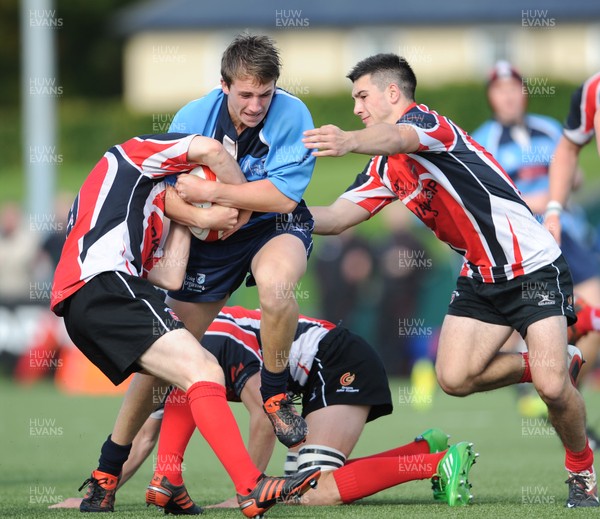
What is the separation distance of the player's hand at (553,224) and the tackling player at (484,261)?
2.59ft

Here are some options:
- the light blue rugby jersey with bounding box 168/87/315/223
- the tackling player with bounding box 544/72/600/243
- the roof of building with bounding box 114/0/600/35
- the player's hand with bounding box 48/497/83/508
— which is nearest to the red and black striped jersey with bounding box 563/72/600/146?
the tackling player with bounding box 544/72/600/243

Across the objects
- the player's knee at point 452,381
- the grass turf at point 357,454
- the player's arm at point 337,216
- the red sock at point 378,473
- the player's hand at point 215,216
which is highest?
the player's hand at point 215,216

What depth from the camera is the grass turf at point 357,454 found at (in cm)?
572

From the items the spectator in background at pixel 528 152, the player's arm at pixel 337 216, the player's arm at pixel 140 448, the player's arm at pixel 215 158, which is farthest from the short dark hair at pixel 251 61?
the spectator in background at pixel 528 152

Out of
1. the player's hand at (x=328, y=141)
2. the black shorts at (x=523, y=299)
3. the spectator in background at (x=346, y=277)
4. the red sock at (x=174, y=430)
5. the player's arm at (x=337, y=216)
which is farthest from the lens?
the spectator in background at (x=346, y=277)

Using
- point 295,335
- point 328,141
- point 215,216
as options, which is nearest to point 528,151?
point 295,335

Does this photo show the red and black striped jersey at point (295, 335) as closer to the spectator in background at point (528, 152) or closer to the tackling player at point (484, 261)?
the tackling player at point (484, 261)

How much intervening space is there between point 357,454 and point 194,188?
3.32m

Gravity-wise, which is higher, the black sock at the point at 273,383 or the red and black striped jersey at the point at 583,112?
the red and black striped jersey at the point at 583,112

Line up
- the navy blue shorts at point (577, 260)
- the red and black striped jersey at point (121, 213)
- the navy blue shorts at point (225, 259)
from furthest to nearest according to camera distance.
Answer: the navy blue shorts at point (577, 260), the navy blue shorts at point (225, 259), the red and black striped jersey at point (121, 213)

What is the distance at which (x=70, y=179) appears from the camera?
115 ft

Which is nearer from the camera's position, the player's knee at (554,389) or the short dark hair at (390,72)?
the player's knee at (554,389)

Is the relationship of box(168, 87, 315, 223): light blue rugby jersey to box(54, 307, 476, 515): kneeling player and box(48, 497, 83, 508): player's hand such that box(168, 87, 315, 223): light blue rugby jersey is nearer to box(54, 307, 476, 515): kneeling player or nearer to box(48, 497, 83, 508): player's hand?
box(54, 307, 476, 515): kneeling player

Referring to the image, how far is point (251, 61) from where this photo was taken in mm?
5629
